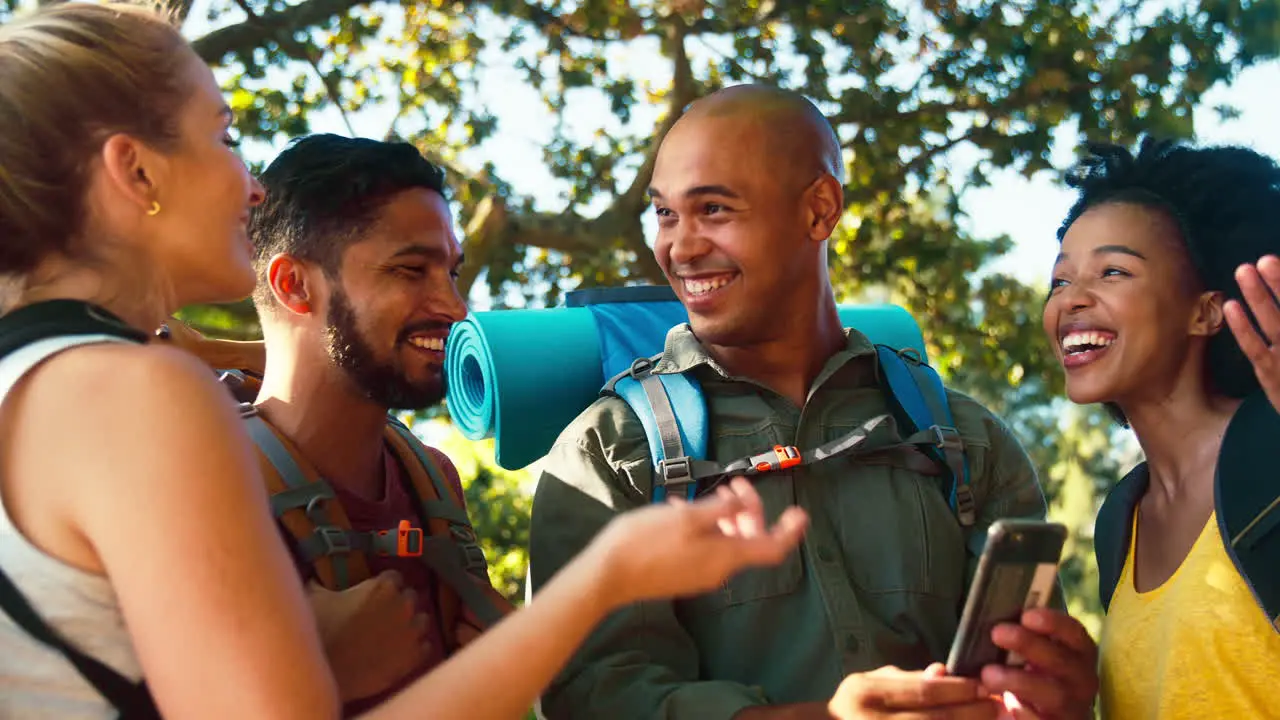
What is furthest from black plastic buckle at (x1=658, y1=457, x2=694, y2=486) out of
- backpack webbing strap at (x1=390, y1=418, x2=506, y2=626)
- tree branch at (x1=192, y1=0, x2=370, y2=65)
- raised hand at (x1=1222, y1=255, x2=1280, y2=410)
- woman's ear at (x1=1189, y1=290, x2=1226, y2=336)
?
tree branch at (x1=192, y1=0, x2=370, y2=65)

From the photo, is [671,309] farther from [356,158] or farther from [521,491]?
[521,491]

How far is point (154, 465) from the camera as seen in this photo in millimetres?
1575

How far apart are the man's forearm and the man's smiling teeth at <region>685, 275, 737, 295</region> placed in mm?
1057

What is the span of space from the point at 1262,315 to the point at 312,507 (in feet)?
6.18

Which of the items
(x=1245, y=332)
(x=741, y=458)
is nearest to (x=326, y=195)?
(x=741, y=458)

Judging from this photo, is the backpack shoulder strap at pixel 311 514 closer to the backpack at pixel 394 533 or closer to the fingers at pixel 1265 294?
the backpack at pixel 394 533

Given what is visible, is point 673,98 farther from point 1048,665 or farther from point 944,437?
point 1048,665

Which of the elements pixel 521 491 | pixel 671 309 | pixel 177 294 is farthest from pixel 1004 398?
pixel 177 294

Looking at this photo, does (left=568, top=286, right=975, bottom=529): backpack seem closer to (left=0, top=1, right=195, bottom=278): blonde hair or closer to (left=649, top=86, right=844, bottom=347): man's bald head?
(left=649, top=86, right=844, bottom=347): man's bald head

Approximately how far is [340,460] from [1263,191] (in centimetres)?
229

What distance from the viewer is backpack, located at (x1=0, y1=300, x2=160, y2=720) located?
1628 mm

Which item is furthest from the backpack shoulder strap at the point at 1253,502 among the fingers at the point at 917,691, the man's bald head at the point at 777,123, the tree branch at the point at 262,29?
the tree branch at the point at 262,29

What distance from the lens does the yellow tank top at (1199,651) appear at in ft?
8.43

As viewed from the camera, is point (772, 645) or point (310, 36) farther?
point (310, 36)
